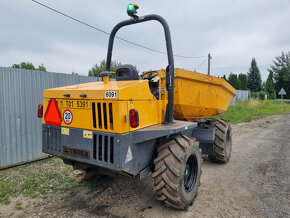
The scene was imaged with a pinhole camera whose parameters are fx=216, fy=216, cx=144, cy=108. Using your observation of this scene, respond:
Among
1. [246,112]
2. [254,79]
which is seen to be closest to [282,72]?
[254,79]

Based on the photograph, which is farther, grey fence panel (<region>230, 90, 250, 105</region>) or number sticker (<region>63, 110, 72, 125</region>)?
grey fence panel (<region>230, 90, 250, 105</region>)

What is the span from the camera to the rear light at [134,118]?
2636mm

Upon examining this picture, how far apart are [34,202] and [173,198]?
7.22 ft

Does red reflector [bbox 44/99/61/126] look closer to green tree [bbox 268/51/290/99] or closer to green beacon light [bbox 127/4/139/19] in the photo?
green beacon light [bbox 127/4/139/19]

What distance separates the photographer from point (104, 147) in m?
2.66

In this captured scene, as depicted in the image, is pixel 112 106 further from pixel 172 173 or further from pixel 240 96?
pixel 240 96

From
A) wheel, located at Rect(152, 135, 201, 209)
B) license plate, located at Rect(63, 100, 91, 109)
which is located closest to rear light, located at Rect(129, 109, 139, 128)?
license plate, located at Rect(63, 100, 91, 109)

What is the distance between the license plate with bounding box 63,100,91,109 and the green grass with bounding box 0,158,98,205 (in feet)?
5.63

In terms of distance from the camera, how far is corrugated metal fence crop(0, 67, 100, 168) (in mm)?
5027

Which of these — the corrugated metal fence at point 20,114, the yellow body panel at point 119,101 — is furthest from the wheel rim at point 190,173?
the corrugated metal fence at point 20,114

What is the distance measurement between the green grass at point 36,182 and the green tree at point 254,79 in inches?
1942

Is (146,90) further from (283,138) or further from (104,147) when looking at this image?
(283,138)

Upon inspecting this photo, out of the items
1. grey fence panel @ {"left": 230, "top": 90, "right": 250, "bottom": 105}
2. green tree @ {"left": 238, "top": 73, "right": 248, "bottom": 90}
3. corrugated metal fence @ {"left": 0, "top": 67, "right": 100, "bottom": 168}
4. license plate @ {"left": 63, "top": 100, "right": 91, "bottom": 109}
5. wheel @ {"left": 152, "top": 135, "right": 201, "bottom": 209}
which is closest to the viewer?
license plate @ {"left": 63, "top": 100, "right": 91, "bottom": 109}

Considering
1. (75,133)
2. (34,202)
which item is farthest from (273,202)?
(34,202)
